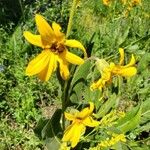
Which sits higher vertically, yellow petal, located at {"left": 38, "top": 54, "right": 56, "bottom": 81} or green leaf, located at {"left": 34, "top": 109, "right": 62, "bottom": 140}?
yellow petal, located at {"left": 38, "top": 54, "right": 56, "bottom": 81}

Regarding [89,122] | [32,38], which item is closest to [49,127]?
[89,122]

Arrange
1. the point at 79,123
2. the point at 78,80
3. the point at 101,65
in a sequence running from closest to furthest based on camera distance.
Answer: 1. the point at 101,65
2. the point at 79,123
3. the point at 78,80

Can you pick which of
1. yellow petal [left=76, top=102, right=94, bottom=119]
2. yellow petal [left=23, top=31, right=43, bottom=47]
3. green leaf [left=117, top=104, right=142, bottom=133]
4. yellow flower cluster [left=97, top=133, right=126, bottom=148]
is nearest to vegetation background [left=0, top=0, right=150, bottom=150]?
green leaf [left=117, top=104, right=142, bottom=133]

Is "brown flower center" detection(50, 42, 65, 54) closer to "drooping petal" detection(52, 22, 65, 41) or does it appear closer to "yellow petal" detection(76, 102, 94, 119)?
"drooping petal" detection(52, 22, 65, 41)

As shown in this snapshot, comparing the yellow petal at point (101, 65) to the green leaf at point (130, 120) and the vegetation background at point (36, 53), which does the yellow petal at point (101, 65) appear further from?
the vegetation background at point (36, 53)

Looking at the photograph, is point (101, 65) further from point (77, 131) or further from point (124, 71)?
point (77, 131)

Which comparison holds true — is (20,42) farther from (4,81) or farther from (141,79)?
(141,79)

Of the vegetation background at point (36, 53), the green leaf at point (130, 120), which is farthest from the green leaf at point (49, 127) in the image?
the green leaf at point (130, 120)
